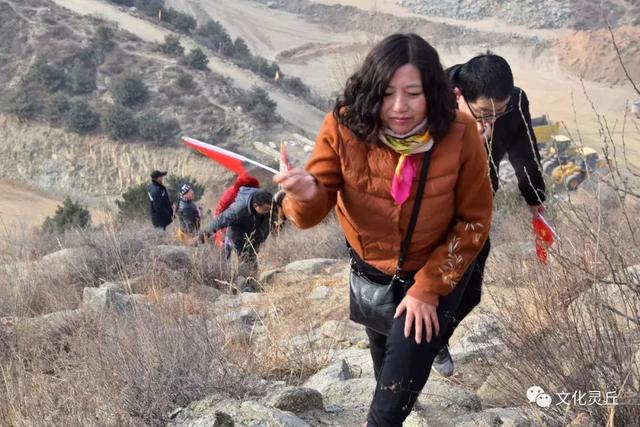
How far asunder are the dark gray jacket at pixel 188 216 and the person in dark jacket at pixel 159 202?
136cm

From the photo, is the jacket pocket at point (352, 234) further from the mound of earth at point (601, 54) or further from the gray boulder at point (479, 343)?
the mound of earth at point (601, 54)

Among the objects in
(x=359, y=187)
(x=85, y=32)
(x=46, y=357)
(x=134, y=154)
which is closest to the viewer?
(x=359, y=187)

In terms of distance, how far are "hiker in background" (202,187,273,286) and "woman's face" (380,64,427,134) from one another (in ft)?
12.2

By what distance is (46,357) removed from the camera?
3.14 meters

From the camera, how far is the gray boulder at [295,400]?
2480 mm

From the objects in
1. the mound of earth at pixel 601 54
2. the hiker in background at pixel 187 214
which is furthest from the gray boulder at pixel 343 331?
the mound of earth at pixel 601 54

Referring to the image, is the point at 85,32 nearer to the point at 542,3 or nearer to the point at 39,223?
the point at 39,223

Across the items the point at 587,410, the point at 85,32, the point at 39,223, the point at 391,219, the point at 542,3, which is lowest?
Answer: the point at 39,223

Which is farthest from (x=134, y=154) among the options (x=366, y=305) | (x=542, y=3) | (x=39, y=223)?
(x=542, y=3)

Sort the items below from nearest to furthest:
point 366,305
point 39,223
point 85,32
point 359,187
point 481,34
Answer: point 359,187 < point 366,305 < point 39,223 < point 85,32 < point 481,34

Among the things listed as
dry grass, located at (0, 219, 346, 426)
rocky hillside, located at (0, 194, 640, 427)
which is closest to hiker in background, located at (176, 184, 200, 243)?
dry grass, located at (0, 219, 346, 426)

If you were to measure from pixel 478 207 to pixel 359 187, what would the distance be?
1.32ft

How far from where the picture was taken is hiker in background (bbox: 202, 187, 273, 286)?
5590 mm

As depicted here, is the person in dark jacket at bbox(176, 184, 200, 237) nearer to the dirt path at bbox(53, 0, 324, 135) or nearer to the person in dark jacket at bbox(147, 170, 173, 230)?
the person in dark jacket at bbox(147, 170, 173, 230)
